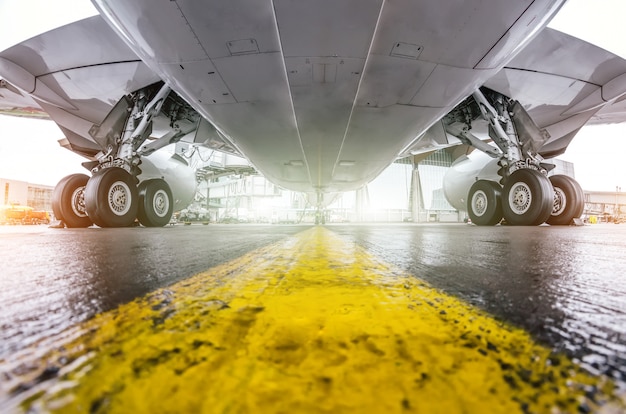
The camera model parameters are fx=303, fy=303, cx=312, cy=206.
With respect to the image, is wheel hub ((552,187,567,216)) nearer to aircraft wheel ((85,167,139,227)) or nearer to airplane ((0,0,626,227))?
airplane ((0,0,626,227))

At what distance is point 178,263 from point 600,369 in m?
1.32

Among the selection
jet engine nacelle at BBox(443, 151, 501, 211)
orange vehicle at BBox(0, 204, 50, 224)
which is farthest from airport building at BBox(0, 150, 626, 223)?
jet engine nacelle at BBox(443, 151, 501, 211)

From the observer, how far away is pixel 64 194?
516 centimetres

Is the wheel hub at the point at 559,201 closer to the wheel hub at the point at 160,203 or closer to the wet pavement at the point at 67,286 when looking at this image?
the wet pavement at the point at 67,286

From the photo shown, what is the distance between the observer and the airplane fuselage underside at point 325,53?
2192 millimetres

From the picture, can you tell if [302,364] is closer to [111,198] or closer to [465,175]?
[111,198]

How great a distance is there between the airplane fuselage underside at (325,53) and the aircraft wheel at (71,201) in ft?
10.9

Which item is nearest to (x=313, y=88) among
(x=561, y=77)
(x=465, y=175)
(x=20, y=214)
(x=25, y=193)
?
(x=561, y=77)

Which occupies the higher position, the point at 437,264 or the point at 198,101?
the point at 198,101

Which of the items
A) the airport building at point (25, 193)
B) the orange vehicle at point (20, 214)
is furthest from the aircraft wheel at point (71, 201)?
the airport building at point (25, 193)

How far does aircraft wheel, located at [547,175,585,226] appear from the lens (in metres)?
5.88

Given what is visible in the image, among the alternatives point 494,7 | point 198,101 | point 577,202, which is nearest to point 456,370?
point 494,7

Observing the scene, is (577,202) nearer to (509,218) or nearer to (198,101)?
(509,218)

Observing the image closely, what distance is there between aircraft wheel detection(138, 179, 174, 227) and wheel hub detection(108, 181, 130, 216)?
1.78 ft
